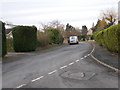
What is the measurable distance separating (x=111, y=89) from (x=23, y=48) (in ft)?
56.3

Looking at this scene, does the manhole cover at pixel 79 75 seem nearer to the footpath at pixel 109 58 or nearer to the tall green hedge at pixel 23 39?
the footpath at pixel 109 58

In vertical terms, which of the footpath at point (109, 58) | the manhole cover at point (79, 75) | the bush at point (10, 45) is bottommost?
the manhole cover at point (79, 75)

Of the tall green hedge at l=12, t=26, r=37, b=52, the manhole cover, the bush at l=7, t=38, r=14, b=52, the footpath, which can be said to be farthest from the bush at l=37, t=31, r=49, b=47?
the manhole cover

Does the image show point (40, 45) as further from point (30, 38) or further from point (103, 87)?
point (103, 87)

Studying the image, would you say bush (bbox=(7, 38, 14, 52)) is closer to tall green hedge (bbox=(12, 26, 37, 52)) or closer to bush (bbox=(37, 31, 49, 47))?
tall green hedge (bbox=(12, 26, 37, 52))

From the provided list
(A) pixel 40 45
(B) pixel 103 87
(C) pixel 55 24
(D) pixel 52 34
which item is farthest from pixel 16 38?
(C) pixel 55 24

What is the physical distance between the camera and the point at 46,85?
19.5ft

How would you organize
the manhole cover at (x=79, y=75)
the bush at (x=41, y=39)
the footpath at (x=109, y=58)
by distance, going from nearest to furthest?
the manhole cover at (x=79, y=75), the footpath at (x=109, y=58), the bush at (x=41, y=39)

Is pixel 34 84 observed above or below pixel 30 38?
below

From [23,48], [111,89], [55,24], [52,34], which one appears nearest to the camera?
[111,89]

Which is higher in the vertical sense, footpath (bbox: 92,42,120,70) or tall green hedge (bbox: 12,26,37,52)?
tall green hedge (bbox: 12,26,37,52)

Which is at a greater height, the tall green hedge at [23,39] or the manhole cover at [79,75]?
the tall green hedge at [23,39]

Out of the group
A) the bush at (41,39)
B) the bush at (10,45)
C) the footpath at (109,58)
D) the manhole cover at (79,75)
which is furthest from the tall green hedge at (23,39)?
the manhole cover at (79,75)

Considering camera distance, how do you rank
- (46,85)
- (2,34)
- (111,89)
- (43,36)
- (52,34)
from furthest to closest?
(52,34), (43,36), (2,34), (46,85), (111,89)
